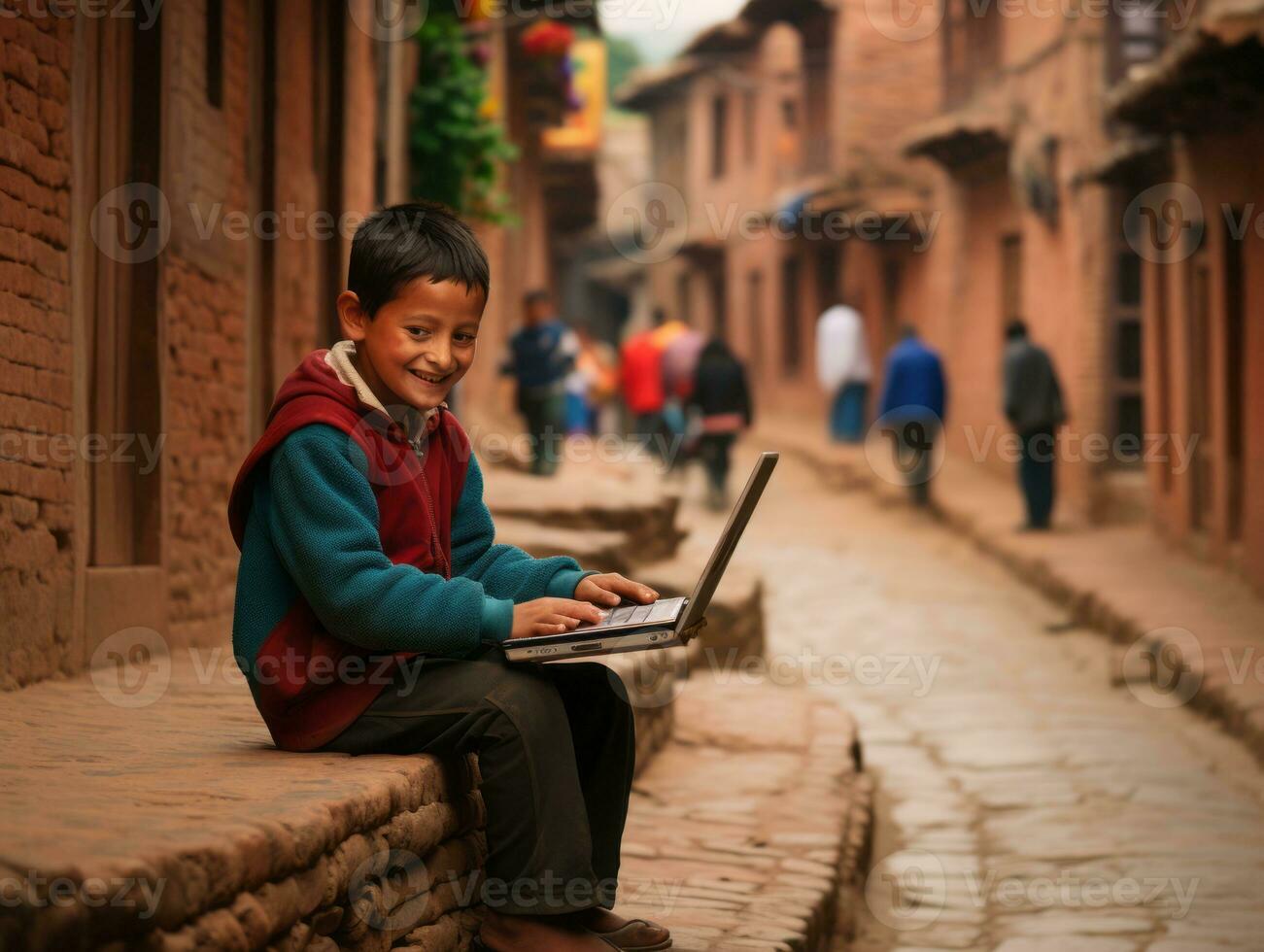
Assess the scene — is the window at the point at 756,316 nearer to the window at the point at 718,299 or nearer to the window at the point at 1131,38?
the window at the point at 718,299

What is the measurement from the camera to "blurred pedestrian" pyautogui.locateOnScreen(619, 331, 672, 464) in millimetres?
18203

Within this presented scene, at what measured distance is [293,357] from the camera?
8289mm

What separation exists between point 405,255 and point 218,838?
1.29 metres

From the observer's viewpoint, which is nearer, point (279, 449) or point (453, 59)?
point (279, 449)

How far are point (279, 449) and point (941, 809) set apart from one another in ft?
14.0

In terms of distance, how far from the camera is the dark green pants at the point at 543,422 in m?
13.0

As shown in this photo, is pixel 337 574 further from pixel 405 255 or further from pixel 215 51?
pixel 215 51

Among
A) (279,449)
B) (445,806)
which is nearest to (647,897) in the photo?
(445,806)

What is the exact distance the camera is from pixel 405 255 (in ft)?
11.1

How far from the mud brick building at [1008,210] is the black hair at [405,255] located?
731 centimetres

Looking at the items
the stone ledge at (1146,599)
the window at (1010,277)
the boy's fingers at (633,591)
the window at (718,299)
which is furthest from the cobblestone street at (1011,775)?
the window at (718,299)

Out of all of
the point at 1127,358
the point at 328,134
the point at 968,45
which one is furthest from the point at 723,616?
the point at 968,45

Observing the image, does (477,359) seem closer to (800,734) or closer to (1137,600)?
(1137,600)

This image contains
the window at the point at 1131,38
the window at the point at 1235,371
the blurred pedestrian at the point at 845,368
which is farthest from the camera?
the blurred pedestrian at the point at 845,368
